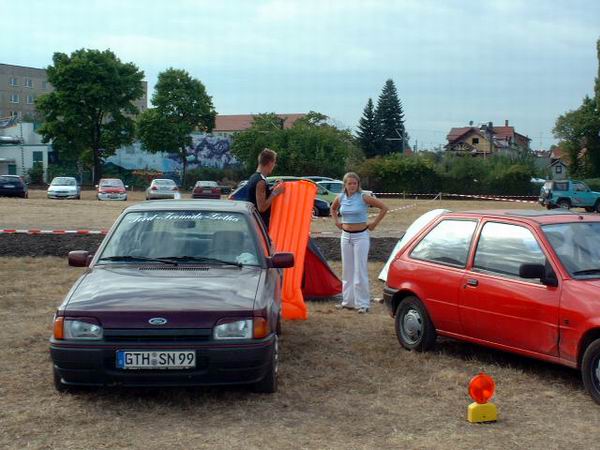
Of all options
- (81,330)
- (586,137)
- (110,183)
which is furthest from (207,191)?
(586,137)

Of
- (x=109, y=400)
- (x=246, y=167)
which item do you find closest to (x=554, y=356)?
(x=109, y=400)

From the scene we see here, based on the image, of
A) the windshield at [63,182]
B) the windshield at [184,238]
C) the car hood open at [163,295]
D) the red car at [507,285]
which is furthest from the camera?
the windshield at [63,182]

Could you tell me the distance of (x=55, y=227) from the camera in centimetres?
2202

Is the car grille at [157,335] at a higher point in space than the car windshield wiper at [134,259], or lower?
lower

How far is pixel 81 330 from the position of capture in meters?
5.64

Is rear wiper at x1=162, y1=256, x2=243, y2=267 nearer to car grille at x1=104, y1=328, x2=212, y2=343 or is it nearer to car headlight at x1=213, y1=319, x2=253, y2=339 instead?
car headlight at x1=213, y1=319, x2=253, y2=339

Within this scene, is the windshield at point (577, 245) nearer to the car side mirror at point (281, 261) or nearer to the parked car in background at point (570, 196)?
the car side mirror at point (281, 261)

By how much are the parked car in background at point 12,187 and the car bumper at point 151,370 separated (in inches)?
1608

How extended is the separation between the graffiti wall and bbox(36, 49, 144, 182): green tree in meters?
10.1

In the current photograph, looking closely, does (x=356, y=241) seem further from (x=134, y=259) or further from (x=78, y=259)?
(x=78, y=259)

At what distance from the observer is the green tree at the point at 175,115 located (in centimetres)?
7538

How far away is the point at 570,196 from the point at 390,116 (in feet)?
198

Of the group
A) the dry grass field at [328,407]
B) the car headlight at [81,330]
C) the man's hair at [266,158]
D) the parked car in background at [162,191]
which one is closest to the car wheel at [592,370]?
the dry grass field at [328,407]

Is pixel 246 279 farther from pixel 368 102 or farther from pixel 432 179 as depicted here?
pixel 368 102
